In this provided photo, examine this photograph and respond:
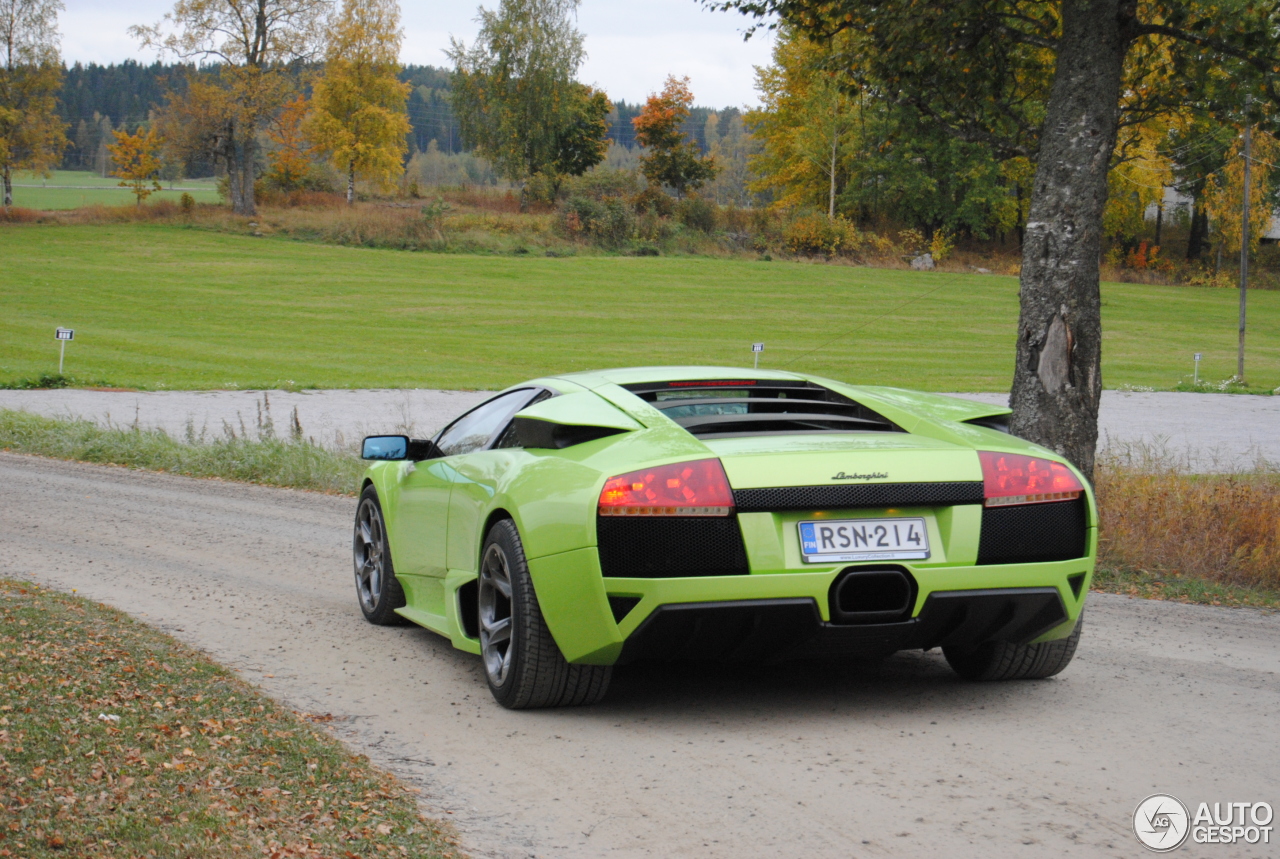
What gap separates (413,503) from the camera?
622 centimetres

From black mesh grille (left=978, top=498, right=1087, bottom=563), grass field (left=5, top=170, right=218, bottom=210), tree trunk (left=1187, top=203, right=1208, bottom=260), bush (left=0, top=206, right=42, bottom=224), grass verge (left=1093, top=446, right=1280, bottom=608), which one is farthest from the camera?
grass field (left=5, top=170, right=218, bottom=210)

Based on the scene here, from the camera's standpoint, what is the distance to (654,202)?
6550 centimetres

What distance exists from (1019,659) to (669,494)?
1.90m

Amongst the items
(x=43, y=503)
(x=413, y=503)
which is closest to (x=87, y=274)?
(x=43, y=503)

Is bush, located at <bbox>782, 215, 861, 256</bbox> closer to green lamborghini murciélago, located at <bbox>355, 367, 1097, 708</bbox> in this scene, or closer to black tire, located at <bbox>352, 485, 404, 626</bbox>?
black tire, located at <bbox>352, 485, 404, 626</bbox>

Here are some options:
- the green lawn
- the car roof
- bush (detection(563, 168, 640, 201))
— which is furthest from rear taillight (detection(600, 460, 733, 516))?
bush (detection(563, 168, 640, 201))

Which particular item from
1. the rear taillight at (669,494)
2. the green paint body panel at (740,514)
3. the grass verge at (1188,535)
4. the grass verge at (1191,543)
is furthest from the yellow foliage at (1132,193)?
the rear taillight at (669,494)

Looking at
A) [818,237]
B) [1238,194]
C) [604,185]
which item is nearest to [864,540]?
[818,237]

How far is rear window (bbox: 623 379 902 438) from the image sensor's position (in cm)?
503

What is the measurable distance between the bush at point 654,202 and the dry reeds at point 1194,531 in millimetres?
56568

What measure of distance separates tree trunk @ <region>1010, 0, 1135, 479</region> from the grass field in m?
87.6

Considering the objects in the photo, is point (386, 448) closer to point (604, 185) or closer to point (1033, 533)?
point (1033, 533)

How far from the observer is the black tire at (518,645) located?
4.64m

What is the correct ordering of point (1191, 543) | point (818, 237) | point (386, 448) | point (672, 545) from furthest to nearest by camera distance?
point (818, 237), point (1191, 543), point (386, 448), point (672, 545)
